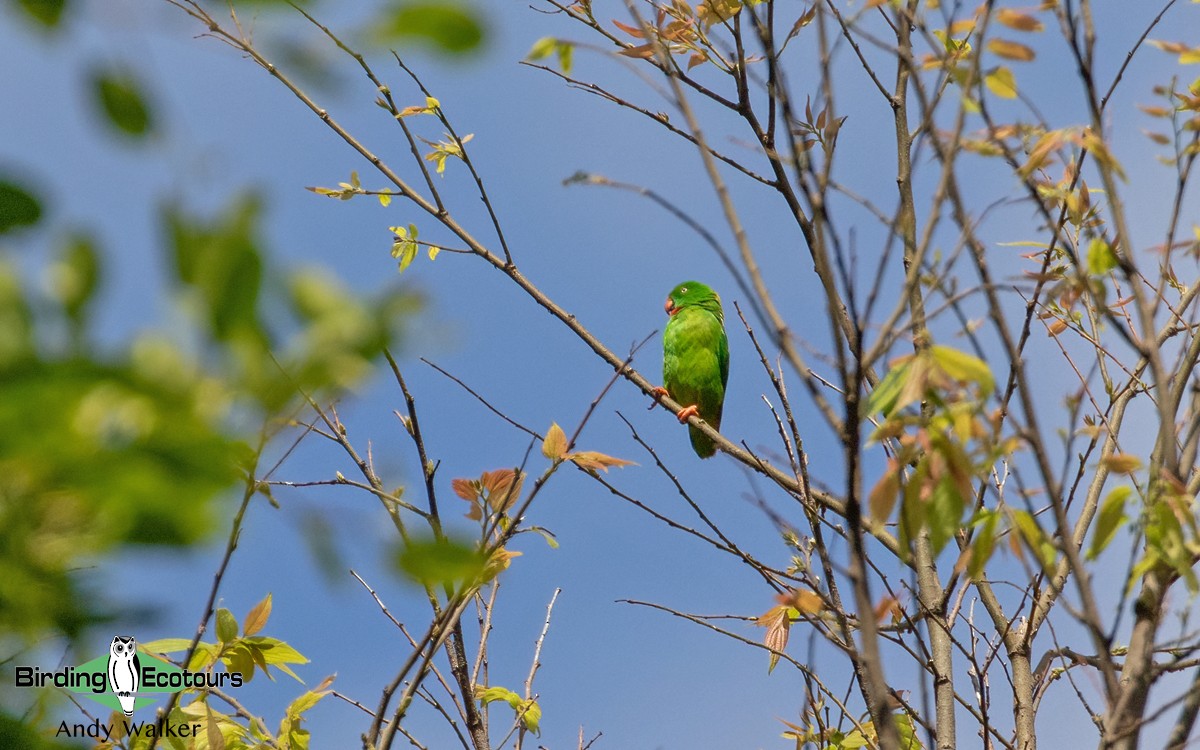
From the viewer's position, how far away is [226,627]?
7.13ft

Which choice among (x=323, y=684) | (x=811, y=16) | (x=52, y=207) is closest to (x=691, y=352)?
(x=811, y=16)

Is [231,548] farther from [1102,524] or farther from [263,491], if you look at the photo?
[1102,524]

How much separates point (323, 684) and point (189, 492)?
2166 millimetres

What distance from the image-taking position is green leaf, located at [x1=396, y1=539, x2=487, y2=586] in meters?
0.55

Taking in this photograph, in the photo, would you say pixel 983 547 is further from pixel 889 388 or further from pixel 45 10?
pixel 45 10

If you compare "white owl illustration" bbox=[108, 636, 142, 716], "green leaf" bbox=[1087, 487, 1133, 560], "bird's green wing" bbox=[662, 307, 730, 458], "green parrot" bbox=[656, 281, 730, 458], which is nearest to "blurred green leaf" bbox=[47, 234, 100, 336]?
"green leaf" bbox=[1087, 487, 1133, 560]

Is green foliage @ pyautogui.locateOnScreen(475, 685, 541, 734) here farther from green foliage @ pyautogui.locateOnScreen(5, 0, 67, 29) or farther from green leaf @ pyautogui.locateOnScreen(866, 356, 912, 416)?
green foliage @ pyautogui.locateOnScreen(5, 0, 67, 29)

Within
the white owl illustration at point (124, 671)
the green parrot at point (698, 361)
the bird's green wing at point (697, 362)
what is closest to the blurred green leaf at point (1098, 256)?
the white owl illustration at point (124, 671)

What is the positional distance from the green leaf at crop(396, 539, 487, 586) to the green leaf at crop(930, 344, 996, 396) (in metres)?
A: 0.97

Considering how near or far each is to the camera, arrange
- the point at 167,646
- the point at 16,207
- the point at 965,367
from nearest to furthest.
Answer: the point at 16,207, the point at 965,367, the point at 167,646

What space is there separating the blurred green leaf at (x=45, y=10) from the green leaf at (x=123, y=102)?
1.9 inches

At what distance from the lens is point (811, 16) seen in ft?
10.5

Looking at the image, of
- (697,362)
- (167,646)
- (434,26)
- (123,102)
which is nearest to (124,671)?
(167,646)

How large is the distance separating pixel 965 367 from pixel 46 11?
1.14m
